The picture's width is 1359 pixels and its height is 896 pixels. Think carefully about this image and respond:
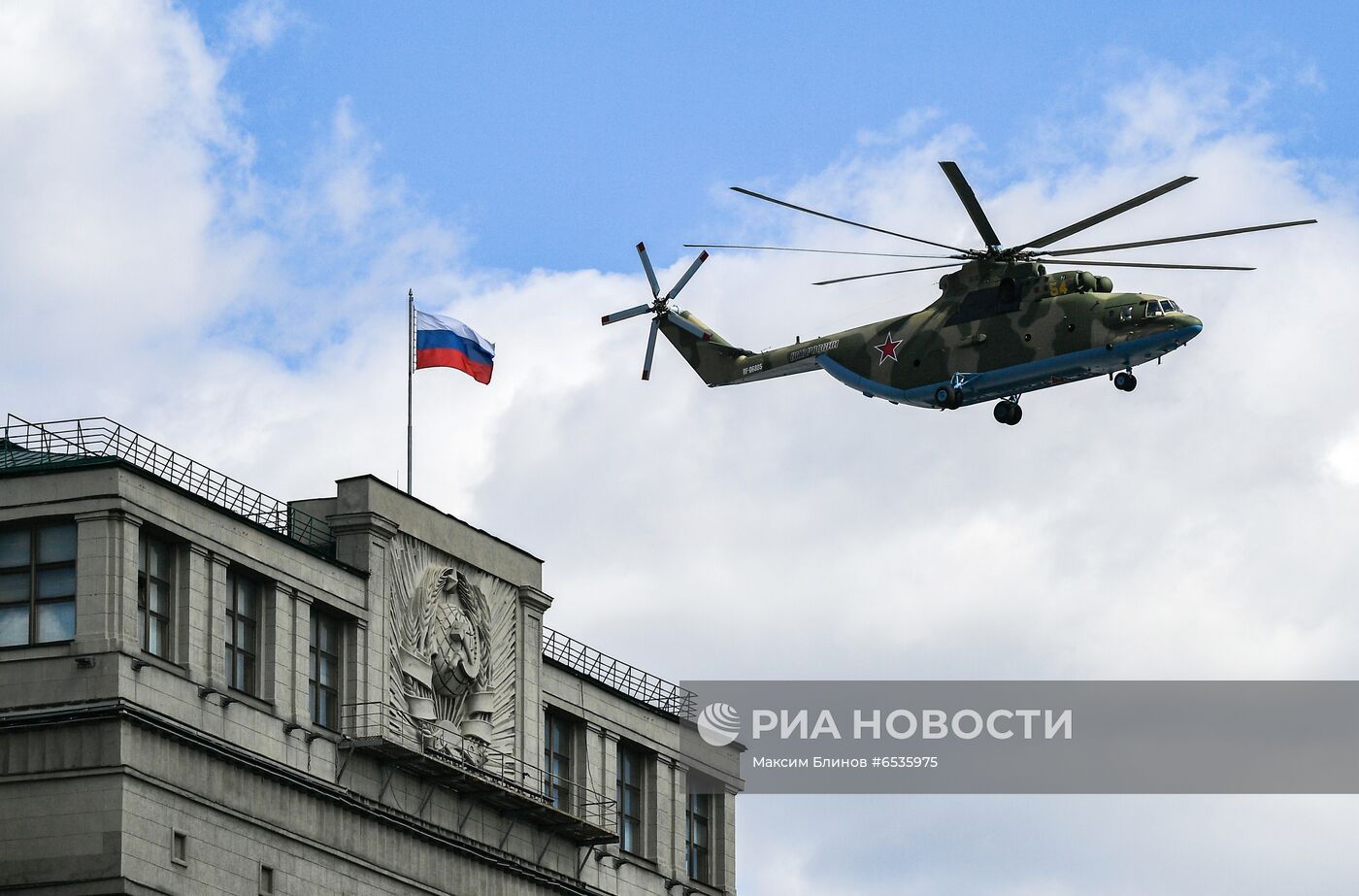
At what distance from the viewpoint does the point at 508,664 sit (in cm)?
9775

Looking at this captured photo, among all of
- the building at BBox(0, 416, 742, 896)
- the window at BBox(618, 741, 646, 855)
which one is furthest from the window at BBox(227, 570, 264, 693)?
the window at BBox(618, 741, 646, 855)

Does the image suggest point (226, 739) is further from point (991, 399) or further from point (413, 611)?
point (991, 399)

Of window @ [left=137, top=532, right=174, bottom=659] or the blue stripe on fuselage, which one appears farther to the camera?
the blue stripe on fuselage

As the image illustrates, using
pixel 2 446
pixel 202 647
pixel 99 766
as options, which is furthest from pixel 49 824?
pixel 2 446

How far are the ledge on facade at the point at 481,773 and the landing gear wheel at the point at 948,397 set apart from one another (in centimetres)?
1816

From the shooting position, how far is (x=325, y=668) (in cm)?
9019

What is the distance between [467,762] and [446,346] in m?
13.8

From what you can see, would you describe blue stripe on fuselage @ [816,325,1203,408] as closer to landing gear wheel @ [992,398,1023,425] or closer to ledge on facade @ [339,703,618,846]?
landing gear wheel @ [992,398,1023,425]

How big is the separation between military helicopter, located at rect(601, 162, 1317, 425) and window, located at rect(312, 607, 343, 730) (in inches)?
724

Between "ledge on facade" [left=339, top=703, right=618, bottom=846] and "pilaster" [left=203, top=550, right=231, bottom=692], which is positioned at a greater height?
"pilaster" [left=203, top=550, right=231, bottom=692]

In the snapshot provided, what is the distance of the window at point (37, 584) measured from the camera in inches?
3236

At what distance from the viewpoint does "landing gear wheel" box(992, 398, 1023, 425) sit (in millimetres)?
94000

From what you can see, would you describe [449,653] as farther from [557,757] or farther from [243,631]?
[243,631]

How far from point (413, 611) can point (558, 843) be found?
10890mm
